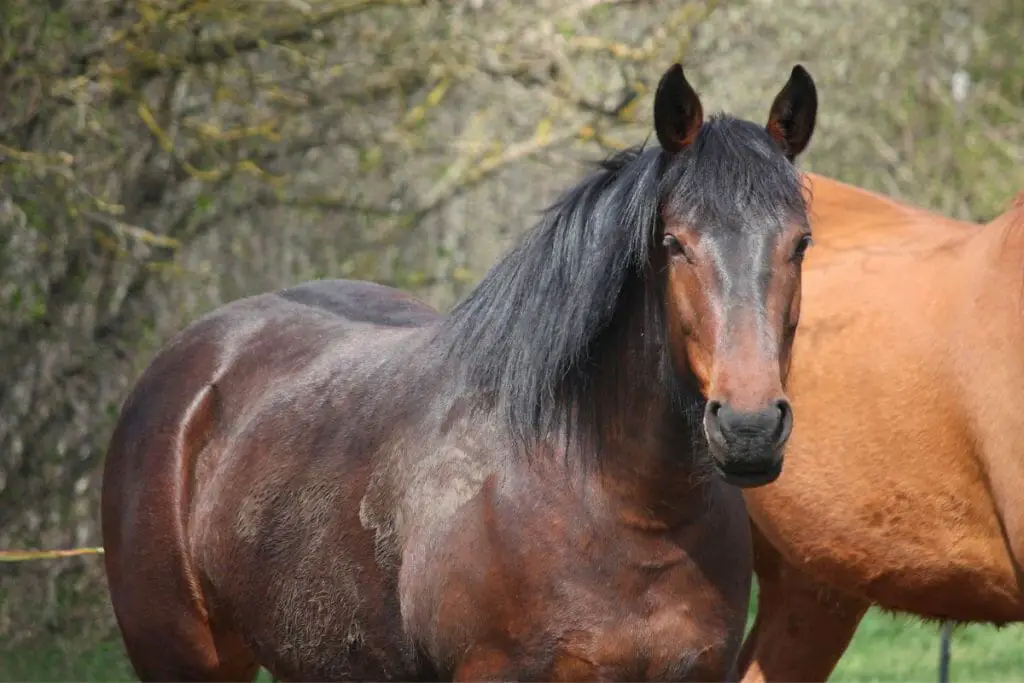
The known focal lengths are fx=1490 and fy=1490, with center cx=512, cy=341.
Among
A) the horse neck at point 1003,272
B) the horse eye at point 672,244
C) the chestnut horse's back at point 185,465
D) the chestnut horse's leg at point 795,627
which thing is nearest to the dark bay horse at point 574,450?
the horse eye at point 672,244

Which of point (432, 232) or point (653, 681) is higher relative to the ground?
point (653, 681)

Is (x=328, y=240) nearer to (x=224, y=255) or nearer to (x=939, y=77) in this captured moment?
(x=224, y=255)

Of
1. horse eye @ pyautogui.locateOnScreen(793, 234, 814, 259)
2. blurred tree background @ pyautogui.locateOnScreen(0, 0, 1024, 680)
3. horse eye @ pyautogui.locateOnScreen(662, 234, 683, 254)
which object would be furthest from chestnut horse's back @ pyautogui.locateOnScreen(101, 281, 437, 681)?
blurred tree background @ pyautogui.locateOnScreen(0, 0, 1024, 680)

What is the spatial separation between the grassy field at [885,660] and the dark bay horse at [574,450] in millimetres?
3445

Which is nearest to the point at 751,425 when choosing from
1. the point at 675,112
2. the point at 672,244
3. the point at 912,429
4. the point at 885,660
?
the point at 672,244

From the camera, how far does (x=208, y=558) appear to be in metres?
3.96

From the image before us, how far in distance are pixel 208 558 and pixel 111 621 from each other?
4.01 metres

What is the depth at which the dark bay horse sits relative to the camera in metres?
2.85

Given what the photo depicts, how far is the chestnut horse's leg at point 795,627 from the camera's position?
5098 millimetres

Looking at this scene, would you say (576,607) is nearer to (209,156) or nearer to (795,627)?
(795,627)

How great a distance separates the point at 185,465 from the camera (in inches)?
163

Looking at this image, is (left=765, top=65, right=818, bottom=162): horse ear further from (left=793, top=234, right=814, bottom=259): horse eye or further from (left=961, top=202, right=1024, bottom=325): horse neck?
(left=961, top=202, right=1024, bottom=325): horse neck

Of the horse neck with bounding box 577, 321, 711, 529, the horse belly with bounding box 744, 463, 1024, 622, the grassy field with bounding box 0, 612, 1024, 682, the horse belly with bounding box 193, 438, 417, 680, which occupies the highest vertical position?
the horse neck with bounding box 577, 321, 711, 529

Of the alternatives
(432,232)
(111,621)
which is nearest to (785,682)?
(111,621)
